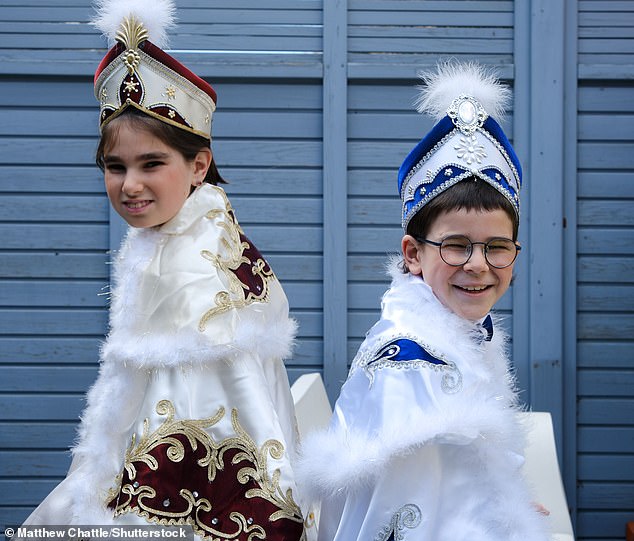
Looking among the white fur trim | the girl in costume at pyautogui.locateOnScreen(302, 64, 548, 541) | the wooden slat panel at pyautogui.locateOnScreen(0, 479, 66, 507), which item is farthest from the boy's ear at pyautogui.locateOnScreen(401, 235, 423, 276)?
the wooden slat panel at pyautogui.locateOnScreen(0, 479, 66, 507)

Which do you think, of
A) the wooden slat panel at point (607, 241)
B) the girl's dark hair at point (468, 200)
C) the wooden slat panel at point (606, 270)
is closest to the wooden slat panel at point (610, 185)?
the wooden slat panel at point (607, 241)

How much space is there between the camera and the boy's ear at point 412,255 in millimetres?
1867

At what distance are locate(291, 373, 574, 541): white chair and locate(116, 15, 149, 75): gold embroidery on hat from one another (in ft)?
3.76

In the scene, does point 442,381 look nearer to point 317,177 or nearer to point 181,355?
point 181,355

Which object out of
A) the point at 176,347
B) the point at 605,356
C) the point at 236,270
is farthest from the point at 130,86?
the point at 605,356

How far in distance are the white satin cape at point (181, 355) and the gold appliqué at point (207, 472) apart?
0.02m

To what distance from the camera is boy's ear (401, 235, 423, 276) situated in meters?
1.87

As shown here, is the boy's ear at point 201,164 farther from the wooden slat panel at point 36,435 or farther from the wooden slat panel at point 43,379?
the wooden slat panel at point 36,435

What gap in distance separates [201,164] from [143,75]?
0.26 meters

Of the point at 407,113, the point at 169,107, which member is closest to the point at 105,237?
the point at 407,113

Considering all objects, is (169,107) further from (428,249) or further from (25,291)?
(25,291)

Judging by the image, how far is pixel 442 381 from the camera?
166 cm

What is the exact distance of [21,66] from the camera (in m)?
3.58

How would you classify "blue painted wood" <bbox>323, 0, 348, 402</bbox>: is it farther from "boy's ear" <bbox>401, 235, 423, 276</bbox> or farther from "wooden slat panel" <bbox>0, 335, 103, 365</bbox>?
"boy's ear" <bbox>401, 235, 423, 276</bbox>
